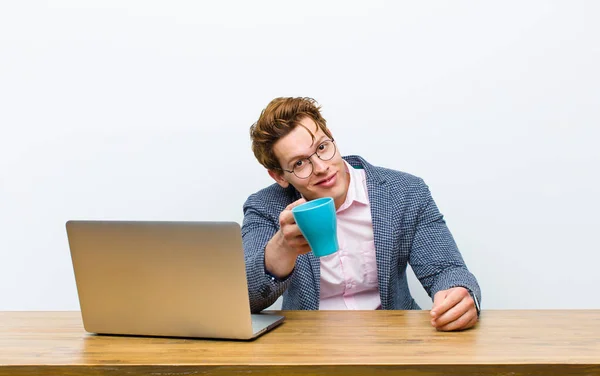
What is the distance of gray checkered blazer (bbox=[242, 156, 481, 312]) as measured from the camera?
1.98 meters

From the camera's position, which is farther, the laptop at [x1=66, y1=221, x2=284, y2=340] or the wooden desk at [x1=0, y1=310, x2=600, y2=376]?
the laptop at [x1=66, y1=221, x2=284, y2=340]

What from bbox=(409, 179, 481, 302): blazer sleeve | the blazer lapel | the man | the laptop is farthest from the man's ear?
the laptop

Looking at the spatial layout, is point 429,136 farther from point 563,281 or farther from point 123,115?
point 123,115

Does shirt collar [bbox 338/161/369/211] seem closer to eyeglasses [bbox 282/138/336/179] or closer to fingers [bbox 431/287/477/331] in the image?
eyeglasses [bbox 282/138/336/179]

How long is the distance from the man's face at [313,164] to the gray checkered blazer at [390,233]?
0.12 metres

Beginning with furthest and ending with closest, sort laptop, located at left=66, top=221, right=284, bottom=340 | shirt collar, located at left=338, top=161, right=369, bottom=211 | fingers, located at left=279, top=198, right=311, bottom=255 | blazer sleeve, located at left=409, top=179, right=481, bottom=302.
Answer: shirt collar, located at left=338, top=161, right=369, bottom=211 → blazer sleeve, located at left=409, top=179, right=481, bottom=302 → fingers, located at left=279, top=198, right=311, bottom=255 → laptop, located at left=66, top=221, right=284, bottom=340

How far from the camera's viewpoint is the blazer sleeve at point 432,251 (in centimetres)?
190

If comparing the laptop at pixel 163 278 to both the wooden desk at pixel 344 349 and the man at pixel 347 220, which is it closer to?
the wooden desk at pixel 344 349

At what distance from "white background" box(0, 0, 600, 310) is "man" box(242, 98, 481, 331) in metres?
0.42

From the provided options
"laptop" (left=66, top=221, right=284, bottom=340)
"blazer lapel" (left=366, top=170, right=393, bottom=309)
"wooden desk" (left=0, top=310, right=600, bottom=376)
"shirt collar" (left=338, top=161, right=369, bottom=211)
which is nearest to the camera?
"wooden desk" (left=0, top=310, right=600, bottom=376)

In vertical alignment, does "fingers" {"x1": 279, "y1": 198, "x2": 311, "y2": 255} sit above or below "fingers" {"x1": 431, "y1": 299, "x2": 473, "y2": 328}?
above

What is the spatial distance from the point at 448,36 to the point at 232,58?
0.77 metres

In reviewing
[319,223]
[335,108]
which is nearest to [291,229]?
[319,223]

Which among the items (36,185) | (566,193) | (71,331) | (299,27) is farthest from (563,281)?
(36,185)
